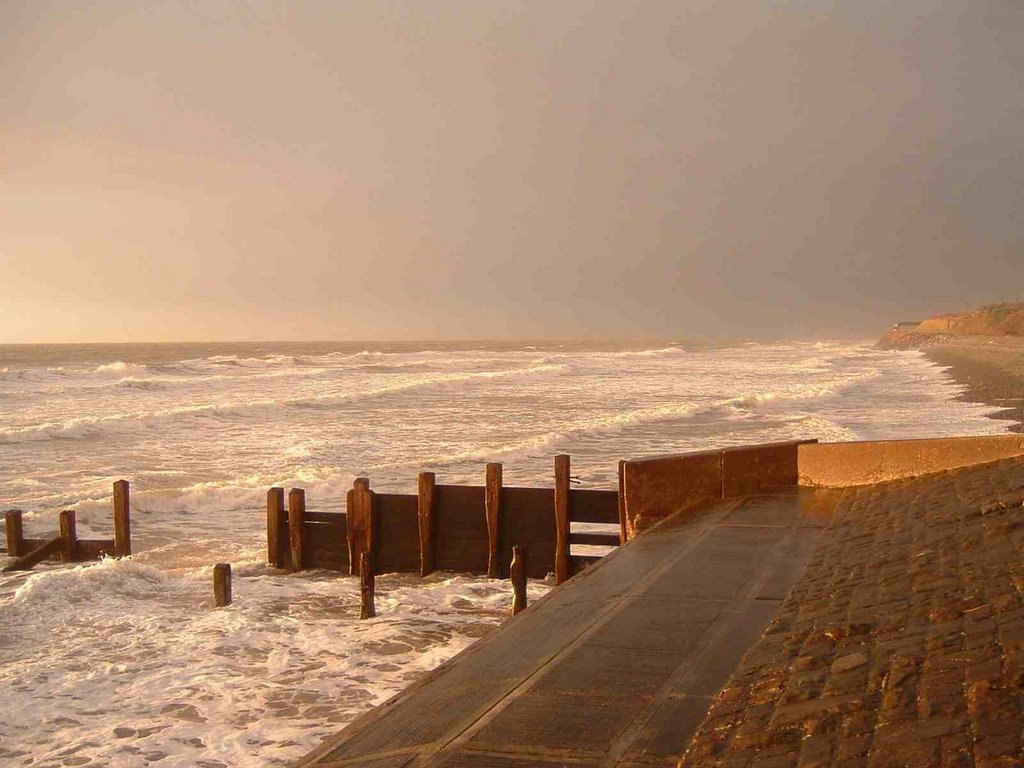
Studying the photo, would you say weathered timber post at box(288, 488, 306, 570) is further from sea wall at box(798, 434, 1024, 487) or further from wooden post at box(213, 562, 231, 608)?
sea wall at box(798, 434, 1024, 487)

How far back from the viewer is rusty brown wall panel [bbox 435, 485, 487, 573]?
1016 centimetres

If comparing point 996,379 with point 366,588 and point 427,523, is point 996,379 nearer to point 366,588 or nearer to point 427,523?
point 427,523

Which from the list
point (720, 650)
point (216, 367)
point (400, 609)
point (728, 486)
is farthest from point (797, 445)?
point (216, 367)

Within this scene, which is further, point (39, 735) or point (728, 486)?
point (728, 486)

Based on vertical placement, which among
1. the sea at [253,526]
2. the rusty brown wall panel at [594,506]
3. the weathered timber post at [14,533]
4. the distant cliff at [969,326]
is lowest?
the sea at [253,526]

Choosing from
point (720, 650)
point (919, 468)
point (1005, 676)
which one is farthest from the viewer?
point (919, 468)

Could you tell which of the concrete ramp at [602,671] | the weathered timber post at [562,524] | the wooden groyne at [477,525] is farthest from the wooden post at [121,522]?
the concrete ramp at [602,671]

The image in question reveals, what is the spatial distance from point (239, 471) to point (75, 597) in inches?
379

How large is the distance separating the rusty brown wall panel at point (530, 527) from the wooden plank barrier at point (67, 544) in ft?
15.8

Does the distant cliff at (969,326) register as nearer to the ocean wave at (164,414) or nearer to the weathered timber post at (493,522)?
the ocean wave at (164,414)

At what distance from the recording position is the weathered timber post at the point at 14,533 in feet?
38.4

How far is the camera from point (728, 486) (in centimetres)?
974

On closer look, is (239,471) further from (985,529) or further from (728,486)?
(985,529)

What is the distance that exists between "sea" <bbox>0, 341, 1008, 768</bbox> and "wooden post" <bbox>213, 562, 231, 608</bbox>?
149mm
